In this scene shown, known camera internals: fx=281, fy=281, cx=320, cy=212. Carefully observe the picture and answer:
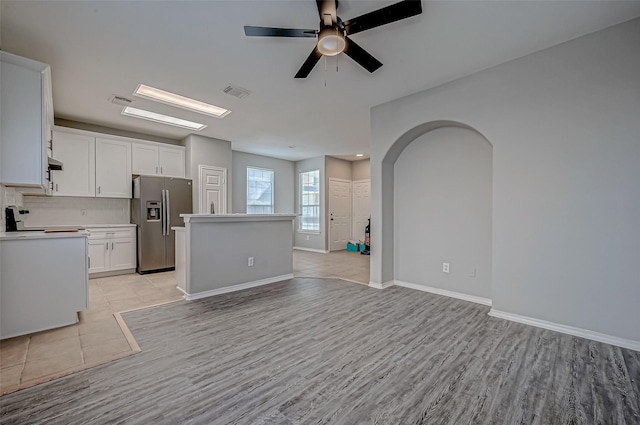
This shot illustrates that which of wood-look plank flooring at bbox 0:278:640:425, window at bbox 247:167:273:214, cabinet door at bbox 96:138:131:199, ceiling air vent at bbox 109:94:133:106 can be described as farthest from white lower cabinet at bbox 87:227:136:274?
window at bbox 247:167:273:214

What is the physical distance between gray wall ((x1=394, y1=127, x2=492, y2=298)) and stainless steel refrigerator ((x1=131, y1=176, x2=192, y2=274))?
4.09 meters

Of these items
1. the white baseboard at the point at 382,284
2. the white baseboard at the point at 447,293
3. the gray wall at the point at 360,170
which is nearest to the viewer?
the white baseboard at the point at 447,293

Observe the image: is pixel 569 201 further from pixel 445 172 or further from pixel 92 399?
pixel 92 399

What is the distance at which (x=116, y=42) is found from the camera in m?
2.69

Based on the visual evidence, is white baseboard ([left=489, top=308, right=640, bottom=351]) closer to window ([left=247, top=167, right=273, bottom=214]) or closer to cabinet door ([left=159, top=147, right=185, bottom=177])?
cabinet door ([left=159, top=147, right=185, bottom=177])

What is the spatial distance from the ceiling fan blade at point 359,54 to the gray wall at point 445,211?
1.78 meters

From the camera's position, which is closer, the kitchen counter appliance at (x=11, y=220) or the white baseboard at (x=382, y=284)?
the kitchen counter appliance at (x=11, y=220)

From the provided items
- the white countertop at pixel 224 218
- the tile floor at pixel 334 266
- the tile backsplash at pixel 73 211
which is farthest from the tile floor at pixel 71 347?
the tile floor at pixel 334 266

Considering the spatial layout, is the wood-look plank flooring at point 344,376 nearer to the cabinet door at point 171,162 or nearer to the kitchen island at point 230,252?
the kitchen island at point 230,252

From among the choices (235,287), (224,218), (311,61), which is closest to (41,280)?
(224,218)

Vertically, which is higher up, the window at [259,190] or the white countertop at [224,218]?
the window at [259,190]

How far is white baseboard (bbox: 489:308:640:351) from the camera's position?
238cm

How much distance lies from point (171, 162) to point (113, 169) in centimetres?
100

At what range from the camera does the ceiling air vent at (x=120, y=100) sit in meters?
3.95
